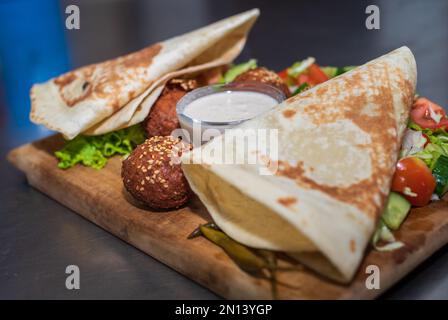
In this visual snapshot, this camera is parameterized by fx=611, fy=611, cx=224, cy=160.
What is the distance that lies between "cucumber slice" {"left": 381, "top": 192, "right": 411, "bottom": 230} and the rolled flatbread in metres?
1.84

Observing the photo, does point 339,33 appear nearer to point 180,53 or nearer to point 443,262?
point 180,53

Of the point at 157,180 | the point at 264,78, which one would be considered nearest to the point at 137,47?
the point at 264,78

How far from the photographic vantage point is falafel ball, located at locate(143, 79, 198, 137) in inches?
170

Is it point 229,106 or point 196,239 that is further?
point 229,106

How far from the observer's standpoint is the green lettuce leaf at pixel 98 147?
420 cm

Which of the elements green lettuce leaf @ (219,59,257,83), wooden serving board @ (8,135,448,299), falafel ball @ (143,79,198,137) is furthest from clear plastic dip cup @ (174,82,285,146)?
green lettuce leaf @ (219,59,257,83)

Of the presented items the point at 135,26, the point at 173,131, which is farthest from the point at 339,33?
the point at 173,131

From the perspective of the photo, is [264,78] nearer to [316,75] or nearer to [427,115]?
[316,75]

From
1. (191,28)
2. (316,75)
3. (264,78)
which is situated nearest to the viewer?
(264,78)

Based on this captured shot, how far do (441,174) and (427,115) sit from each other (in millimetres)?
731

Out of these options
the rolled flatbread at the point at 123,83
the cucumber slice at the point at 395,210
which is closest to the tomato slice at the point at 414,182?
the cucumber slice at the point at 395,210

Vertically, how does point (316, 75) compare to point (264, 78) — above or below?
below

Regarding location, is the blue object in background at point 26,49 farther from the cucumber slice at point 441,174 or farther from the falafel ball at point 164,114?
the cucumber slice at point 441,174

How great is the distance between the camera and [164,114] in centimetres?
432
